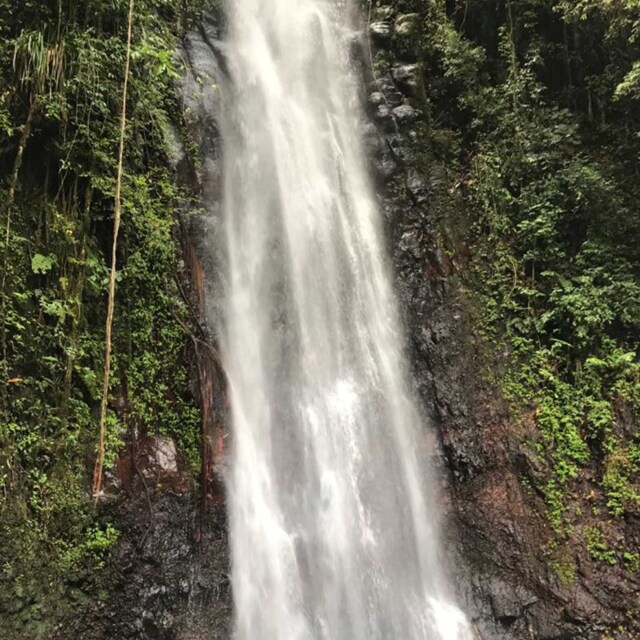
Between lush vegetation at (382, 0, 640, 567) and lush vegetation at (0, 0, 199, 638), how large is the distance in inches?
180

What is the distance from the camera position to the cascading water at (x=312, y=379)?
18.6 ft

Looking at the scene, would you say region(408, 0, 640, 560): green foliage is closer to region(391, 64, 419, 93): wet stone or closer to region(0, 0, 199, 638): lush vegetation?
region(391, 64, 419, 93): wet stone

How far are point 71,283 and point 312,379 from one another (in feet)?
10.5

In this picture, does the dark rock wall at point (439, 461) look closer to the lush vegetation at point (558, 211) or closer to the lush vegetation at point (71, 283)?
the lush vegetation at point (558, 211)

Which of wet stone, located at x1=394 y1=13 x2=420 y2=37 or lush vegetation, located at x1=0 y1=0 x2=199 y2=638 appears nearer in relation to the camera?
lush vegetation, located at x1=0 y1=0 x2=199 y2=638

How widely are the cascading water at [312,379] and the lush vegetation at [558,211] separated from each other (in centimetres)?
158

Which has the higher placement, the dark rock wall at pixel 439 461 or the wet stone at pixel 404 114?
the wet stone at pixel 404 114

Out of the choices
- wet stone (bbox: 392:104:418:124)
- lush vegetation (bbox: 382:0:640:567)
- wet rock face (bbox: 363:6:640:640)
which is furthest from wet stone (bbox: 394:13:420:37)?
wet stone (bbox: 392:104:418:124)

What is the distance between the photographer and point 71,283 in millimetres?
5121

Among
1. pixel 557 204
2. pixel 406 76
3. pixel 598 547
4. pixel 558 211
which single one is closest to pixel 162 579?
pixel 598 547

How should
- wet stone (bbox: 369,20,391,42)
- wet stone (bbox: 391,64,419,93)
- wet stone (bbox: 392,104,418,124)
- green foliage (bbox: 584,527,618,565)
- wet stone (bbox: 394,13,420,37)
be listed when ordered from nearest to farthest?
1. green foliage (bbox: 584,527,618,565)
2. wet stone (bbox: 392,104,418,124)
3. wet stone (bbox: 391,64,419,93)
4. wet stone (bbox: 394,13,420,37)
5. wet stone (bbox: 369,20,391,42)

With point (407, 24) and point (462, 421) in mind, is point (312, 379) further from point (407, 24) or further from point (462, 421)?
point (407, 24)

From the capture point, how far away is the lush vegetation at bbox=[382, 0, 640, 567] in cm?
634

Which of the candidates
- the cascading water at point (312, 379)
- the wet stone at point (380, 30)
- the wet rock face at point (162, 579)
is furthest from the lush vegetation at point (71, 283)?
the wet stone at point (380, 30)
